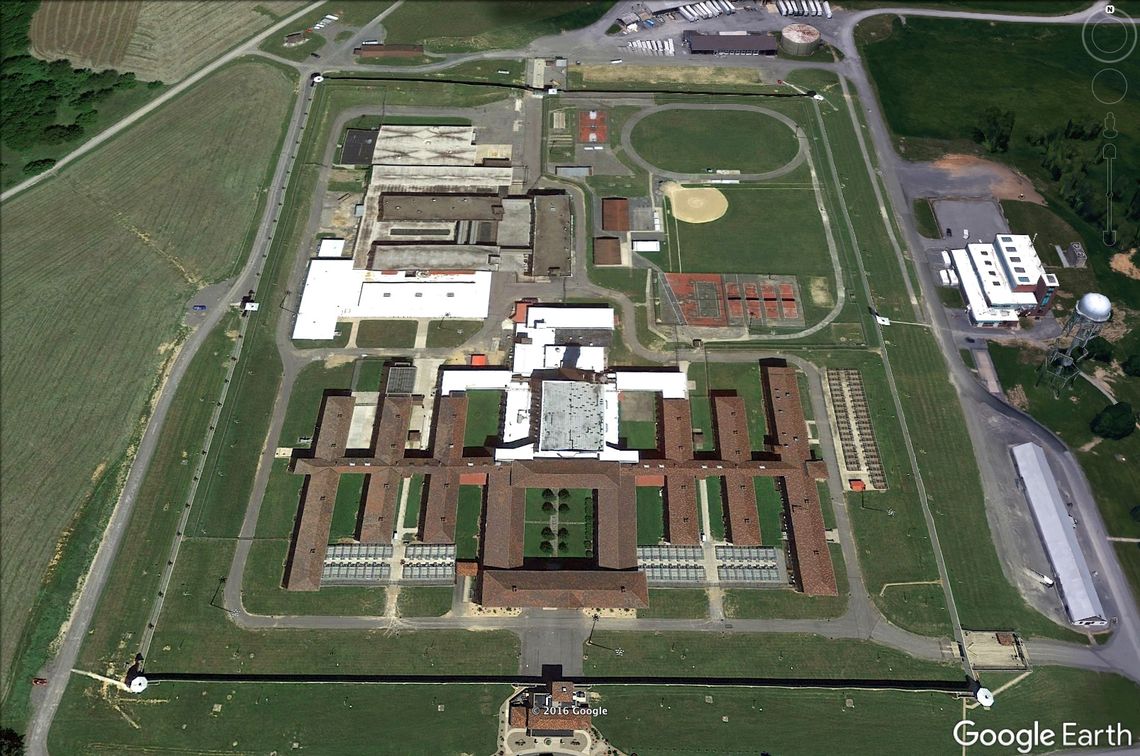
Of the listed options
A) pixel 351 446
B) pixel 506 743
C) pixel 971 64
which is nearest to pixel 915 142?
pixel 971 64

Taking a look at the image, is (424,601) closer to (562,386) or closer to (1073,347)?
(562,386)

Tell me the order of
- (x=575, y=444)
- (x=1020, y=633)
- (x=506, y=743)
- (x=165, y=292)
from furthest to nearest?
(x=165, y=292) → (x=575, y=444) → (x=1020, y=633) → (x=506, y=743)

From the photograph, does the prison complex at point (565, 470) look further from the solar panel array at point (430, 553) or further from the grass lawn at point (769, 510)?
the grass lawn at point (769, 510)

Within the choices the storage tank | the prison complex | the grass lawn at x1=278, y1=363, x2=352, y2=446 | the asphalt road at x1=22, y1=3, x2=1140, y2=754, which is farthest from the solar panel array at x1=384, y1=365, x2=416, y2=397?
the storage tank

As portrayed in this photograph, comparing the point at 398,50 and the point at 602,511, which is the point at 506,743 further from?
the point at 398,50

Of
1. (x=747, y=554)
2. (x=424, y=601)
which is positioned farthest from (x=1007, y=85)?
(x=424, y=601)
